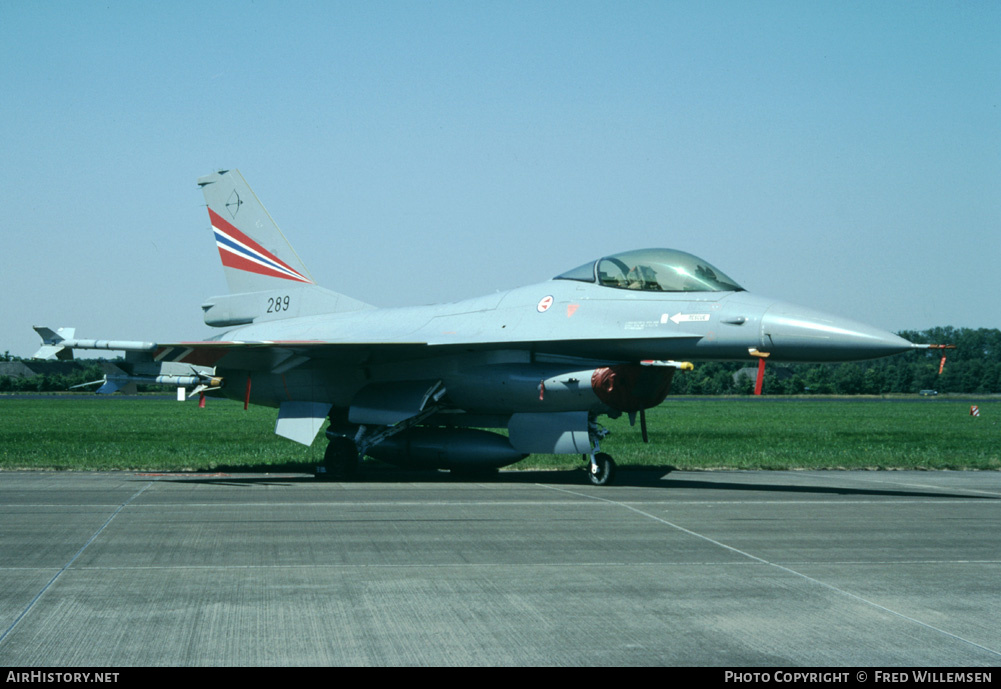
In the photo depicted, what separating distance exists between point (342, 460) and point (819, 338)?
27.6 feet

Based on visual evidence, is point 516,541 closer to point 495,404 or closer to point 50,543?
point 50,543

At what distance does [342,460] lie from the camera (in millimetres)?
16672

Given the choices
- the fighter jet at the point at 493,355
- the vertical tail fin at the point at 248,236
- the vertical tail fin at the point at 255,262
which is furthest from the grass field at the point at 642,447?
the vertical tail fin at the point at 248,236

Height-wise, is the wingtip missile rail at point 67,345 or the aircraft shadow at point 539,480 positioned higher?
the wingtip missile rail at point 67,345

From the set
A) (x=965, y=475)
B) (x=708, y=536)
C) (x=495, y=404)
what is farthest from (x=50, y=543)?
(x=965, y=475)

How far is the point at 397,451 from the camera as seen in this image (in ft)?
54.3

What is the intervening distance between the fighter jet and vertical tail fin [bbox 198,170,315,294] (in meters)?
0.08

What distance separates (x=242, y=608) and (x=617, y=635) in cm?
242

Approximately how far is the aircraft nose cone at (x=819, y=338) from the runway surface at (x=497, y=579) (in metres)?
1.90

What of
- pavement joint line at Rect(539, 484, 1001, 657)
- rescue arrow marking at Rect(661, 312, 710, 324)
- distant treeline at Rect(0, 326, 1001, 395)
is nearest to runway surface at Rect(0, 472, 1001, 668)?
pavement joint line at Rect(539, 484, 1001, 657)

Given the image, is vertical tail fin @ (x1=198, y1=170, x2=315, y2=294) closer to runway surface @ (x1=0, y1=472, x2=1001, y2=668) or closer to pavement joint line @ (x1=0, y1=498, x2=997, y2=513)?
runway surface @ (x1=0, y1=472, x2=1001, y2=668)

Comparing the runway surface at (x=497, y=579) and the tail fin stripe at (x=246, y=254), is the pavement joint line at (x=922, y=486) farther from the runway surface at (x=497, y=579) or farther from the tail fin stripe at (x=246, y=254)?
the tail fin stripe at (x=246, y=254)

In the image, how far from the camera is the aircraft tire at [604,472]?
1451cm

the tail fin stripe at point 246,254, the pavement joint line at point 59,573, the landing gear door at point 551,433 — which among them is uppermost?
the tail fin stripe at point 246,254
